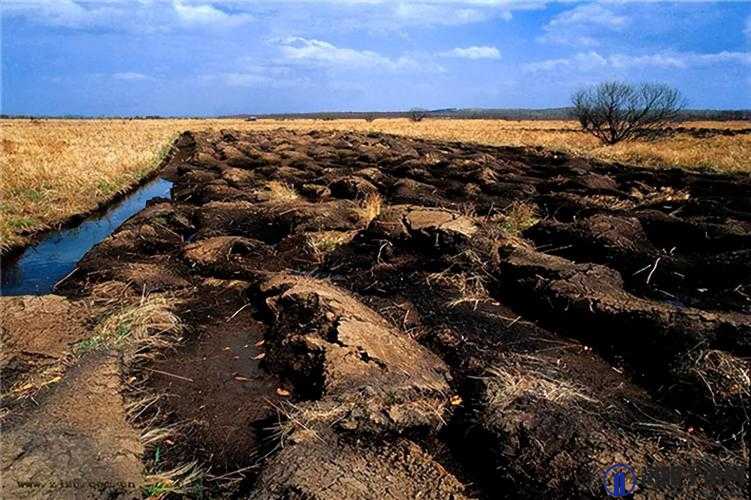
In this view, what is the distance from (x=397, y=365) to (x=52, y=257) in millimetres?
6917

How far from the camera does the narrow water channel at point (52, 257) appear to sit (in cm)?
710

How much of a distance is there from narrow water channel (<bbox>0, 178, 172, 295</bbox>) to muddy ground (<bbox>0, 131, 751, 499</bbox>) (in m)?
0.69

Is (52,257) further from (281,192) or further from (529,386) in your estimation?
(529,386)

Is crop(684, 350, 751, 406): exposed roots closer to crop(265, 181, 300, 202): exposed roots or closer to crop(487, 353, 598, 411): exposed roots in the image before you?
crop(487, 353, 598, 411): exposed roots

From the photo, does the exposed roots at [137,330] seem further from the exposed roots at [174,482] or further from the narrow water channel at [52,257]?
the narrow water channel at [52,257]

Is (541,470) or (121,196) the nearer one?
(541,470)

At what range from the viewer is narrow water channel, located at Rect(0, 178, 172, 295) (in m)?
7.10

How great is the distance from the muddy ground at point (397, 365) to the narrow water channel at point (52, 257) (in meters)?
0.69

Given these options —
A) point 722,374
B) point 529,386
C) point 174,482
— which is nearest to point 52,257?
point 174,482

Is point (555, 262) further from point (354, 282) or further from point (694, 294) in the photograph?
point (354, 282)

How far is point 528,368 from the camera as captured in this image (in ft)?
13.1

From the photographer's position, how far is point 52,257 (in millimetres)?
8391

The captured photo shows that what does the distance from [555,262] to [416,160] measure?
12071mm

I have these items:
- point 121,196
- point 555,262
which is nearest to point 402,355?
point 555,262
